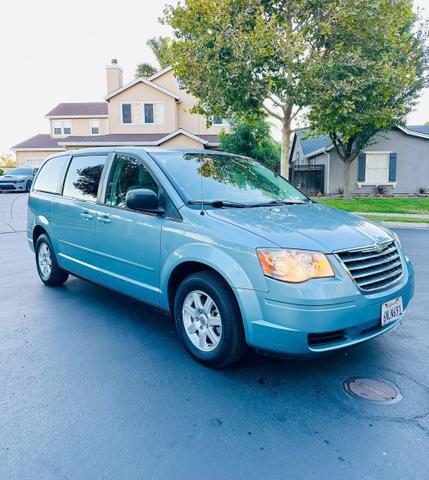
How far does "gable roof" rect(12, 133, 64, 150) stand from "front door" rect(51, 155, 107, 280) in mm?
36312

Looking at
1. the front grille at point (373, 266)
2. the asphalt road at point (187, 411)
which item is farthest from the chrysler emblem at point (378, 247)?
the asphalt road at point (187, 411)

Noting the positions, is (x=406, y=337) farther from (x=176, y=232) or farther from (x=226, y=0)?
(x=226, y=0)

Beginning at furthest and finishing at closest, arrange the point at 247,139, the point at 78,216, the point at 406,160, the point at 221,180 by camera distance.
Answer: the point at 406,160, the point at 247,139, the point at 78,216, the point at 221,180

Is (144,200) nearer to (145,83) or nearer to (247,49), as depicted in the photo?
(247,49)

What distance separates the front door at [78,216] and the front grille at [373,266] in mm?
2758

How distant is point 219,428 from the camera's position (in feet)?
8.68

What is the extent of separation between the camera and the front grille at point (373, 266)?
305cm

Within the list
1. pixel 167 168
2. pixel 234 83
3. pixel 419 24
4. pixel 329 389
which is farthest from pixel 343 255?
pixel 419 24

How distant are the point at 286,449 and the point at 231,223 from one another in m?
1.63

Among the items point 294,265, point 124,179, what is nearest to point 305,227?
point 294,265

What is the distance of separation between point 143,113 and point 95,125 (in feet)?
33.5

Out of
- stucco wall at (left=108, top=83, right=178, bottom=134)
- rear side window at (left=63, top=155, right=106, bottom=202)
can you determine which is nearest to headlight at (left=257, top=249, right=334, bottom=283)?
rear side window at (left=63, top=155, right=106, bottom=202)

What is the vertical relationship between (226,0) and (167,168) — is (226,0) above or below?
above

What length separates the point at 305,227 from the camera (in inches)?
131
